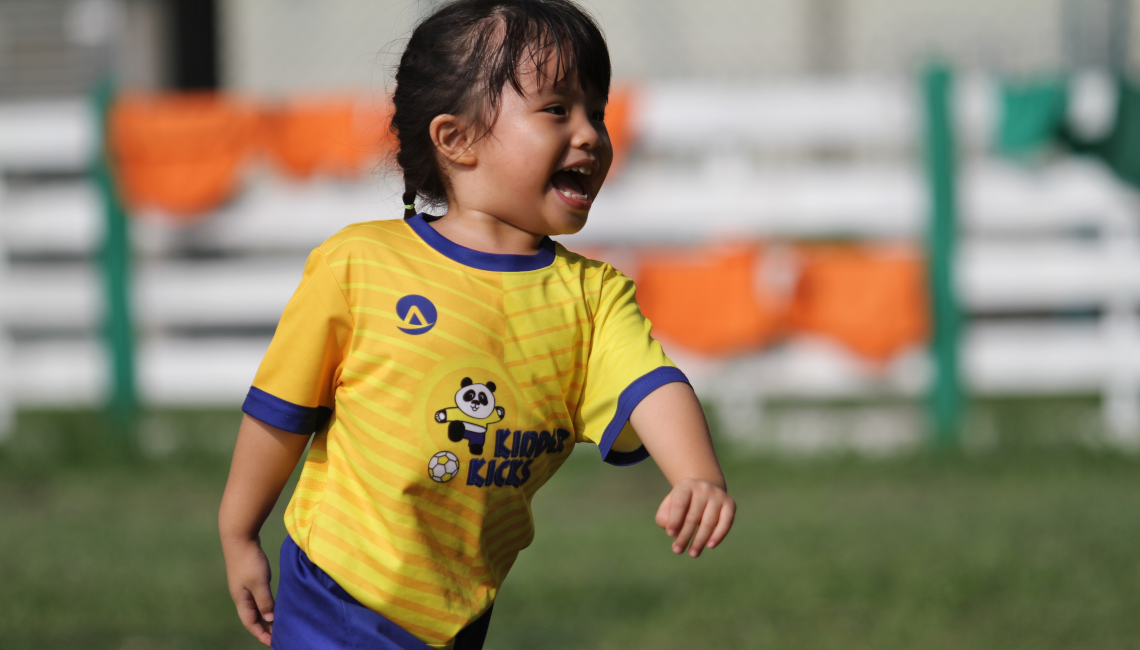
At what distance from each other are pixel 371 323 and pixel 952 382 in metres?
4.63

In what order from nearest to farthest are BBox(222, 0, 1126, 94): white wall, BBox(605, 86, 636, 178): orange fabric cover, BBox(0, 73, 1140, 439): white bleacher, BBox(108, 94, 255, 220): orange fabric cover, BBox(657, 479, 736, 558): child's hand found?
BBox(657, 479, 736, 558): child's hand
BBox(605, 86, 636, 178): orange fabric cover
BBox(0, 73, 1140, 439): white bleacher
BBox(108, 94, 255, 220): orange fabric cover
BBox(222, 0, 1126, 94): white wall

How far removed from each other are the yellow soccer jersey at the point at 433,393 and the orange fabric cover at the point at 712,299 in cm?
401

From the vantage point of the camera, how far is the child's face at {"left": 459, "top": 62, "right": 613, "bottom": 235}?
5.40 feet

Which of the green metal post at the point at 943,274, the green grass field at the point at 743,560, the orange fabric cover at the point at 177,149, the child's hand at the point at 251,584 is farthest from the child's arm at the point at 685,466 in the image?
the orange fabric cover at the point at 177,149

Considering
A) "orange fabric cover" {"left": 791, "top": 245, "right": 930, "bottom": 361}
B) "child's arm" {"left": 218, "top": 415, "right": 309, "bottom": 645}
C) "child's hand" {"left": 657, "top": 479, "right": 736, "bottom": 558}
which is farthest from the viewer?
"orange fabric cover" {"left": 791, "top": 245, "right": 930, "bottom": 361}

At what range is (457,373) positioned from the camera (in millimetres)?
1615

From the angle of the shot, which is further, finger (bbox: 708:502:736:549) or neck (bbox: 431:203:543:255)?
neck (bbox: 431:203:543:255)

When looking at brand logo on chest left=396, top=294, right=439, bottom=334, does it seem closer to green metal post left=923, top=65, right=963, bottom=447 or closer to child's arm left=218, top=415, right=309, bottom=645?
child's arm left=218, top=415, right=309, bottom=645

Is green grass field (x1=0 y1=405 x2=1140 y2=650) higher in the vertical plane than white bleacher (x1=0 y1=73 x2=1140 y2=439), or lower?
lower

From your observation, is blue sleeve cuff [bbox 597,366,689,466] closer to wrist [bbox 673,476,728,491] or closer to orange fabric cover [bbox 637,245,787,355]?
wrist [bbox 673,476,728,491]

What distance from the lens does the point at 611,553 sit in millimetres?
4410

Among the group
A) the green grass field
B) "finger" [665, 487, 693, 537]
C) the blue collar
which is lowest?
the green grass field

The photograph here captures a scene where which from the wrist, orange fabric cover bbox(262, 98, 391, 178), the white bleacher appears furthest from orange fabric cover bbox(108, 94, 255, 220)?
the wrist

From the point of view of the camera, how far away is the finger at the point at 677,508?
Result: 142cm
